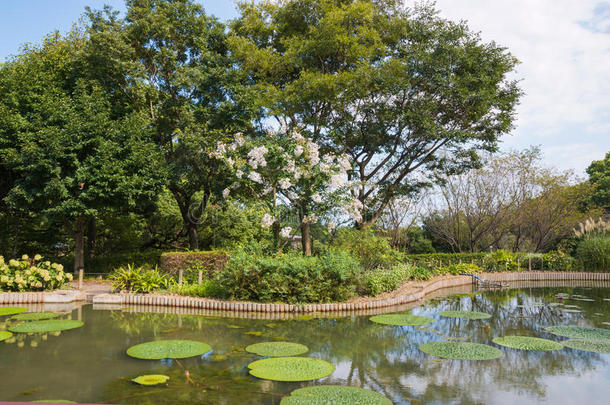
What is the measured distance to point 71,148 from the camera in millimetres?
12914

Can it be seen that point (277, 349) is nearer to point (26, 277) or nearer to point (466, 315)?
point (466, 315)

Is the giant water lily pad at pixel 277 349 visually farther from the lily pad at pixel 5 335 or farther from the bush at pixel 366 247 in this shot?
the bush at pixel 366 247

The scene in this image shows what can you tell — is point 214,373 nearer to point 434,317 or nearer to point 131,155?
point 434,317

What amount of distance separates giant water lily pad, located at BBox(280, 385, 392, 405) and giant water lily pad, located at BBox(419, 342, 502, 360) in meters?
1.91

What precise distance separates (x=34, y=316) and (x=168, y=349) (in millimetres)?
4269

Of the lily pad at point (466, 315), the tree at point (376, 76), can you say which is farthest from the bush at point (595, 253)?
the lily pad at point (466, 315)

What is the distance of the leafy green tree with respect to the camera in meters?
30.3

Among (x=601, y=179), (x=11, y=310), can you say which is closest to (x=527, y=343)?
(x=11, y=310)

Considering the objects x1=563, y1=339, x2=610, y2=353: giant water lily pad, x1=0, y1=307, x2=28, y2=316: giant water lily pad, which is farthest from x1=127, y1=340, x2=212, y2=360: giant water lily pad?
x1=563, y1=339, x2=610, y2=353: giant water lily pad

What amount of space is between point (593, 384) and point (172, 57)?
50.2ft

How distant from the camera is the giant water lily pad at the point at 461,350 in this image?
547 centimetres

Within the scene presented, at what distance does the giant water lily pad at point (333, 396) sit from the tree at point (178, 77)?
35.1 ft

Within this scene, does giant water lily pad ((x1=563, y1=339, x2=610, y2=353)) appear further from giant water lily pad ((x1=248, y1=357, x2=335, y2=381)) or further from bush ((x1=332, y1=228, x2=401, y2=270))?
bush ((x1=332, y1=228, x2=401, y2=270))

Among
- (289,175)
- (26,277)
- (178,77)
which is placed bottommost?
(26,277)
